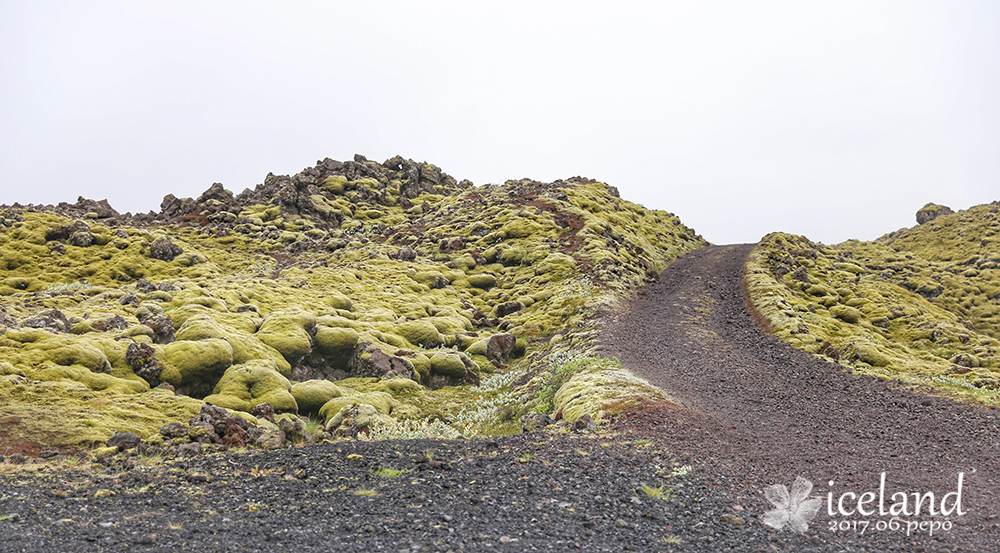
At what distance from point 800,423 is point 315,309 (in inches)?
1016

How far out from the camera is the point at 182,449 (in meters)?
13.3

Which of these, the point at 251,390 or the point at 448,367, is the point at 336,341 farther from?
the point at 251,390

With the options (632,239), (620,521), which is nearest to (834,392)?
(620,521)

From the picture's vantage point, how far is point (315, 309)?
32719 millimetres

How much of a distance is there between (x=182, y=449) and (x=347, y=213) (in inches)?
2459

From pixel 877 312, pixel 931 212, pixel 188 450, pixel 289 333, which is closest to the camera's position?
pixel 188 450

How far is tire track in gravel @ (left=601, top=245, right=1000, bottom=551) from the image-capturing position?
12055mm

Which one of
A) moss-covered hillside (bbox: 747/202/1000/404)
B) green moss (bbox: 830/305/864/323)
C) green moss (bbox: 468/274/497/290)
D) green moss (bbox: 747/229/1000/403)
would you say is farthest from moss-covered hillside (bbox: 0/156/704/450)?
green moss (bbox: 830/305/864/323)

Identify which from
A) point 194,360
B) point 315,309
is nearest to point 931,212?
point 315,309

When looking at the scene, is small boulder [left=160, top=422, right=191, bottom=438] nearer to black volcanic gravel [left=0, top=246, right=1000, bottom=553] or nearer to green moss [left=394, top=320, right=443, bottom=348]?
black volcanic gravel [left=0, top=246, right=1000, bottom=553]

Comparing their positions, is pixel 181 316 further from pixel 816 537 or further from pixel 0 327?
pixel 816 537

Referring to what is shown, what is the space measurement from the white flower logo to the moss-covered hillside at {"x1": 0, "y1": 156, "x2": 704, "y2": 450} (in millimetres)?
6307

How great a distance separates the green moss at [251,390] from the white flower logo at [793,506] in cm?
1613

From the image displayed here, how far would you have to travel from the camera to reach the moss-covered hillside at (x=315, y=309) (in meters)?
18.2
